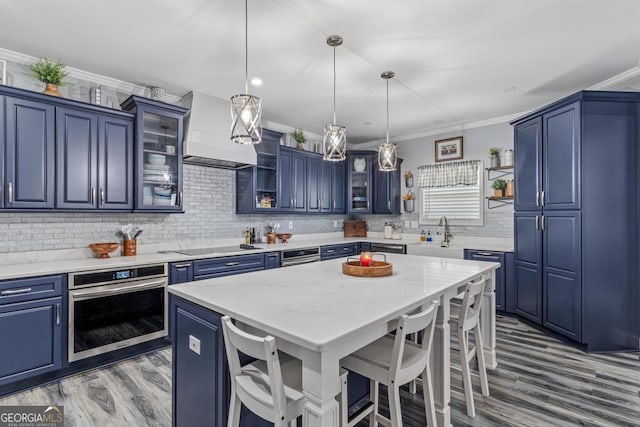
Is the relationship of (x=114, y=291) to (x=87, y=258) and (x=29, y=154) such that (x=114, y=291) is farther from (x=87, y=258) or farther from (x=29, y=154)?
(x=29, y=154)

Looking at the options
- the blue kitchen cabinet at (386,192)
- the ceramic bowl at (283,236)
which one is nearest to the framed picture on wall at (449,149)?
the blue kitchen cabinet at (386,192)

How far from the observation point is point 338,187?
5.64m

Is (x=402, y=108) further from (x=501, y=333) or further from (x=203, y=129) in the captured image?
(x=501, y=333)

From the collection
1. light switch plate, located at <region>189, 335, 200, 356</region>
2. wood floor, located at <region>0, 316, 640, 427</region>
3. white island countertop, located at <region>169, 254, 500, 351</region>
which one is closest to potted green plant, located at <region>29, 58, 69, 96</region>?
white island countertop, located at <region>169, 254, 500, 351</region>

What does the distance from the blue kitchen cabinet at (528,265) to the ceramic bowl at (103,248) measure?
4454 mm

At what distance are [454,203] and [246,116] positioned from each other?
13.3ft

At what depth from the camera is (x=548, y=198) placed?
3432 millimetres

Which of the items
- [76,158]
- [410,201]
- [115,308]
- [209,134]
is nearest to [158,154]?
[209,134]

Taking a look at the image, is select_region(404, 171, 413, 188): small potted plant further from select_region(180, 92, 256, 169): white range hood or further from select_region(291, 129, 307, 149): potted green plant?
select_region(180, 92, 256, 169): white range hood

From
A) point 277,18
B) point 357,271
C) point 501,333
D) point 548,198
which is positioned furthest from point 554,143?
point 277,18

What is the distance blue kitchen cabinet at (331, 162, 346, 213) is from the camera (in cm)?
554

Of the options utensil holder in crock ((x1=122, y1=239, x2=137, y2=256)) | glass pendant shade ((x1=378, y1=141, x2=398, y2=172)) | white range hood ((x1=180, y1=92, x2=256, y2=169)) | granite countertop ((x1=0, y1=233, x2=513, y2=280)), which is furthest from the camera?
white range hood ((x1=180, y1=92, x2=256, y2=169))

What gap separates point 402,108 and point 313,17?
2.28 metres

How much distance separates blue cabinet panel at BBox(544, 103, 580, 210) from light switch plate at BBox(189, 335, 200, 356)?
11.5 ft
